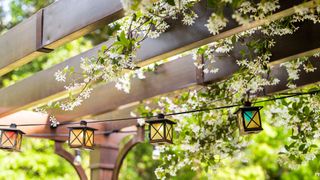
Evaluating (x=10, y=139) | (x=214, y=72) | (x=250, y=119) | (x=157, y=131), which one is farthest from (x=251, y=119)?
(x=10, y=139)

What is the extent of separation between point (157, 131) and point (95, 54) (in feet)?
2.16

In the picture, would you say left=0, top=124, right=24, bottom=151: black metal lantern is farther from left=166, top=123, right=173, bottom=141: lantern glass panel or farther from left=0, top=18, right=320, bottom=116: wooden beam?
left=166, top=123, right=173, bottom=141: lantern glass panel

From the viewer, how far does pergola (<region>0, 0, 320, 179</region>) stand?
2334 millimetres

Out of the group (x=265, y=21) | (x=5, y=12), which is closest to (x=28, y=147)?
(x=5, y=12)

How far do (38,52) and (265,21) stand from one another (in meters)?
1.35

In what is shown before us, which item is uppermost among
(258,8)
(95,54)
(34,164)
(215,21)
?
(95,54)

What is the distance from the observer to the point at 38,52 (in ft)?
8.80

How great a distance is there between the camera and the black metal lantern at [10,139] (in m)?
3.23

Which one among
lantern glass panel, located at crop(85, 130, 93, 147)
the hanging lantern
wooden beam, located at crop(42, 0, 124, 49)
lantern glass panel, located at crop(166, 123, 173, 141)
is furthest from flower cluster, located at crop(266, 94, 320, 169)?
wooden beam, located at crop(42, 0, 124, 49)

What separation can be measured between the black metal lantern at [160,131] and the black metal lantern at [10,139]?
1.02 m

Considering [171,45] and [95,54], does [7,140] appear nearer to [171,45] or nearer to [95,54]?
[95,54]

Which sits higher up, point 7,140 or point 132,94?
point 132,94

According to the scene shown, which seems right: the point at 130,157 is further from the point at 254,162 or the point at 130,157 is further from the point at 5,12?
the point at 5,12

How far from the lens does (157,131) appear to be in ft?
9.40
